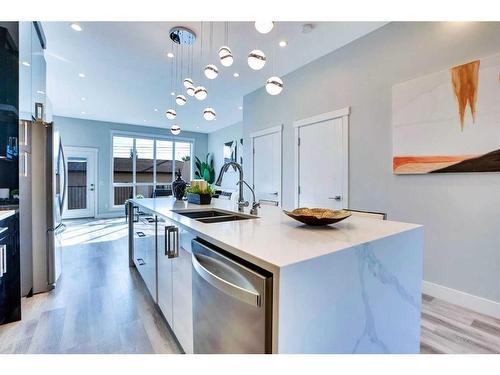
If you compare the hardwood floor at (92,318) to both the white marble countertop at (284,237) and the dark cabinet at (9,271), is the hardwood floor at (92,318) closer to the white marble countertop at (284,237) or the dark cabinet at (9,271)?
the dark cabinet at (9,271)

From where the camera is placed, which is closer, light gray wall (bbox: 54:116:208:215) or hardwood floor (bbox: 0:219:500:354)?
hardwood floor (bbox: 0:219:500:354)

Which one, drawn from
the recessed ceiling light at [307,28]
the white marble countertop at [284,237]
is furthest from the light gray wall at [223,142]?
the white marble countertop at [284,237]

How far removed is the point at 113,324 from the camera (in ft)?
6.57

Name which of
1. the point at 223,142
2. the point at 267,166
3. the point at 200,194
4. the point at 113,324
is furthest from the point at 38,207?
the point at 223,142

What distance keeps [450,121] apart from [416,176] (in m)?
0.58

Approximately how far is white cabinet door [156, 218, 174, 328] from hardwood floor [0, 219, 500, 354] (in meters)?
0.18

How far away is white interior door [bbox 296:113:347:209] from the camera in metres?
3.38

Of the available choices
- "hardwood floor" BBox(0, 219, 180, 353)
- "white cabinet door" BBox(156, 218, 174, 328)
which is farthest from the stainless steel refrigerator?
"white cabinet door" BBox(156, 218, 174, 328)

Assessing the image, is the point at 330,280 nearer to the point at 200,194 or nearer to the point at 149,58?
the point at 200,194

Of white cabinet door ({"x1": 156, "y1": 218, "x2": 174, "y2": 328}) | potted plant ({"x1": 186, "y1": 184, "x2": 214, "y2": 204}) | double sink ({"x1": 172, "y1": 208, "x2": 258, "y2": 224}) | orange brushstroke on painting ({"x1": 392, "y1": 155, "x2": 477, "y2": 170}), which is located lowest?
white cabinet door ({"x1": 156, "y1": 218, "x2": 174, "y2": 328})

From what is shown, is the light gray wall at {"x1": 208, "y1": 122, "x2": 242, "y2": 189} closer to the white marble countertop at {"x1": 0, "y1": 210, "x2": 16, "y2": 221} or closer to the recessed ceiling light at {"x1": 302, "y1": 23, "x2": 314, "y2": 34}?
the recessed ceiling light at {"x1": 302, "y1": 23, "x2": 314, "y2": 34}
